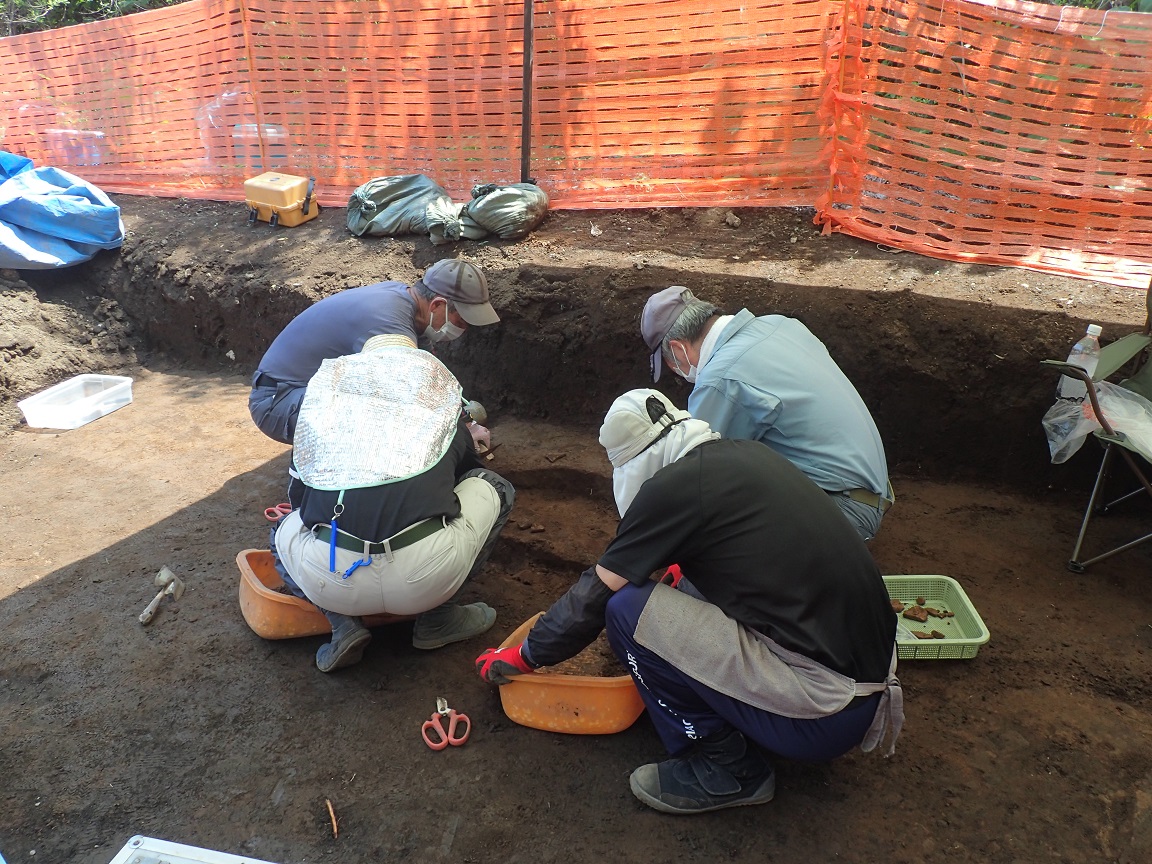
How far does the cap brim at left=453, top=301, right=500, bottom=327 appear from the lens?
3.81 m

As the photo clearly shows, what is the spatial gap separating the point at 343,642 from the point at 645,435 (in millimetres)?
1470

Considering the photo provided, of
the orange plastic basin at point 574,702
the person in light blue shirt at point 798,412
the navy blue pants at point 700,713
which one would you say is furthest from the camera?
the person in light blue shirt at point 798,412

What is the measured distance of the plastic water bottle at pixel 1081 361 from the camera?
3443mm

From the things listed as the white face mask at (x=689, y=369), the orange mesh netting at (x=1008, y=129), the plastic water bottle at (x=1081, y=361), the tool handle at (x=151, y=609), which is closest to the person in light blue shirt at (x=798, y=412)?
the white face mask at (x=689, y=369)

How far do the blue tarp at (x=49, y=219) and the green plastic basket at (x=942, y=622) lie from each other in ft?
21.1

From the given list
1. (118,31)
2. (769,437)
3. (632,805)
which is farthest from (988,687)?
(118,31)

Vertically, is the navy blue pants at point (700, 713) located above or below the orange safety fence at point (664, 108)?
below

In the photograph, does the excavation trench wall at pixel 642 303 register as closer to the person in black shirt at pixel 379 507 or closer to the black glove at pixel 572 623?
the person in black shirt at pixel 379 507

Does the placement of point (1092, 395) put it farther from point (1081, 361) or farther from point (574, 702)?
point (574, 702)

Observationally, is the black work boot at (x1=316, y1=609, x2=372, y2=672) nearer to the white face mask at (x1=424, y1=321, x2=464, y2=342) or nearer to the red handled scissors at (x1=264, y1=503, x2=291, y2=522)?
the red handled scissors at (x1=264, y1=503, x2=291, y2=522)

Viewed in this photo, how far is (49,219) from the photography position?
20.1 feet

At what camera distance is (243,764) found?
2670 mm

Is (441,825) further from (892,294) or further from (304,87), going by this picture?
(304,87)

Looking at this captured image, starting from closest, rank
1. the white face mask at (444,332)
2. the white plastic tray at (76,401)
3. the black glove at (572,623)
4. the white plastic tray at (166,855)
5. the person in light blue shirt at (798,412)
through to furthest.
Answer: the white plastic tray at (166,855), the black glove at (572,623), the person in light blue shirt at (798,412), the white face mask at (444,332), the white plastic tray at (76,401)
